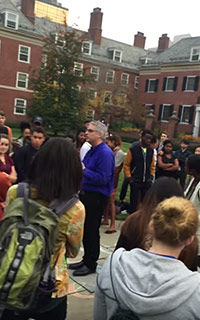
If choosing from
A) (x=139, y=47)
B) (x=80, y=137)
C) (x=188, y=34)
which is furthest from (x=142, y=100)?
(x=188, y=34)

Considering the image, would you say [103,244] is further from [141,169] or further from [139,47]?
[139,47]

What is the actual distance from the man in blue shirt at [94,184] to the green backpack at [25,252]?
7.19 feet

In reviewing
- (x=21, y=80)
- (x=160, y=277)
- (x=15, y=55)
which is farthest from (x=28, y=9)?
(x=160, y=277)

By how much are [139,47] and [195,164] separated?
165 ft

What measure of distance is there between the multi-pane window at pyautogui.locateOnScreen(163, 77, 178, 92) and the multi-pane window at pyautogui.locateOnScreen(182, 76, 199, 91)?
1.38 metres

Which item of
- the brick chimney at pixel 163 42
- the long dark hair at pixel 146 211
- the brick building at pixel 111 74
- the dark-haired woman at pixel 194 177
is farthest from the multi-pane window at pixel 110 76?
the long dark hair at pixel 146 211

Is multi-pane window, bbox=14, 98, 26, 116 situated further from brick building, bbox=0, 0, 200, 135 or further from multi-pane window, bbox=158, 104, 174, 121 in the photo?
multi-pane window, bbox=158, 104, 174, 121

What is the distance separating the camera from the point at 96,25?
42.6 metres

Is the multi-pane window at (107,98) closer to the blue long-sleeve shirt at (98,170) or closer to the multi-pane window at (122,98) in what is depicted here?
the multi-pane window at (122,98)

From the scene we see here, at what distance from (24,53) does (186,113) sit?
1857 cm

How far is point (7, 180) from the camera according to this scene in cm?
328

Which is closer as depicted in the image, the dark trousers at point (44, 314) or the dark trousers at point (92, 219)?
the dark trousers at point (44, 314)

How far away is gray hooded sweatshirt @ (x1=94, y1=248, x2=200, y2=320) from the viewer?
145 centimetres

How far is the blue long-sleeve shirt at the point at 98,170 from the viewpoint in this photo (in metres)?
4.04
